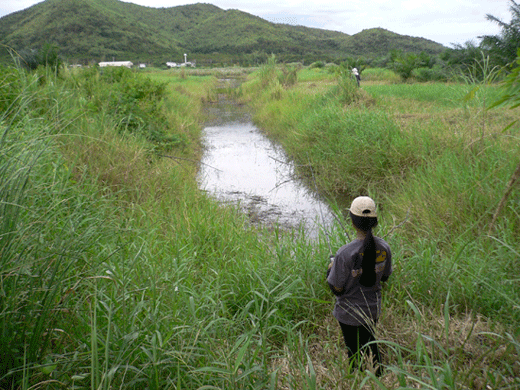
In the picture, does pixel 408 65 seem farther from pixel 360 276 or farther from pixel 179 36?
pixel 179 36

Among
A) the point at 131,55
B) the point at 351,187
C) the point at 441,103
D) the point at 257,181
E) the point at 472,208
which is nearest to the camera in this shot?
the point at 472,208

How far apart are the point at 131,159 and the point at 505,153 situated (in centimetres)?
451

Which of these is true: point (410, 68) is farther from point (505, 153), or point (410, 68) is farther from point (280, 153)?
point (505, 153)

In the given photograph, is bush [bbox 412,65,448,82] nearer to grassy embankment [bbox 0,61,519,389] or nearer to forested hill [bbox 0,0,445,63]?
grassy embankment [bbox 0,61,519,389]

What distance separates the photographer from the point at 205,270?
3506 mm

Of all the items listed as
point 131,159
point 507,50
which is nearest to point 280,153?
point 131,159

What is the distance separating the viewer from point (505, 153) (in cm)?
417

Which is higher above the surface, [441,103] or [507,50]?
[507,50]

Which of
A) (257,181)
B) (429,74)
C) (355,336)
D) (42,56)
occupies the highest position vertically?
(42,56)

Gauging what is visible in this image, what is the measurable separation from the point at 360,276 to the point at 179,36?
13100cm

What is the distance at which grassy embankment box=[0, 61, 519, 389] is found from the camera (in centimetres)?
170

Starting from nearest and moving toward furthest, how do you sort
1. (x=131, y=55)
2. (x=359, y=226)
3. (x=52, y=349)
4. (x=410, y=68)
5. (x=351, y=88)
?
(x=52, y=349)
(x=359, y=226)
(x=351, y=88)
(x=410, y=68)
(x=131, y=55)

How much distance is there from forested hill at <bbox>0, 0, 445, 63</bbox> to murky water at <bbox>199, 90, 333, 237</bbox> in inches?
1554

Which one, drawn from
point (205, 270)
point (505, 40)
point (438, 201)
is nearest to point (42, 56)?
point (205, 270)
